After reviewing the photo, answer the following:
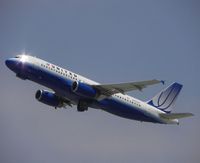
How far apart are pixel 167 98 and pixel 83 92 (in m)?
16.4

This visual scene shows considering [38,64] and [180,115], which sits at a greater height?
[38,64]

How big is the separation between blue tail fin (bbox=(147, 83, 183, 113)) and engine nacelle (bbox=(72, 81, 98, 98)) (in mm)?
11541

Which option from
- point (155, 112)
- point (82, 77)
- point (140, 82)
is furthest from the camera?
point (155, 112)

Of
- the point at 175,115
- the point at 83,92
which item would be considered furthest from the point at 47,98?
the point at 175,115

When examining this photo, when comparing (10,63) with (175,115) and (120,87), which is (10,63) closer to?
(120,87)

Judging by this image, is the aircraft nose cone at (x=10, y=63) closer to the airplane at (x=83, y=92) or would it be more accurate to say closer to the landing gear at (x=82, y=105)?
the airplane at (x=83, y=92)

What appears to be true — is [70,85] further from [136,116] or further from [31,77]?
[136,116]

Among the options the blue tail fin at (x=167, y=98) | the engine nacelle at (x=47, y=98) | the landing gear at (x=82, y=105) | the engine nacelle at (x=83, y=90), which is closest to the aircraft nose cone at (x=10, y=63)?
the engine nacelle at (x=83, y=90)

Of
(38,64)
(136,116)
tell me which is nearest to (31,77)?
(38,64)

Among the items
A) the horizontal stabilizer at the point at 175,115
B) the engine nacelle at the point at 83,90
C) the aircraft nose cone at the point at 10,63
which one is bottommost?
the horizontal stabilizer at the point at 175,115

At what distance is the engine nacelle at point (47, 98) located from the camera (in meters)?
67.1

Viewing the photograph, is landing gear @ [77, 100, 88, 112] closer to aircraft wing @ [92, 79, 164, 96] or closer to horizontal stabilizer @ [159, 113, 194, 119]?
aircraft wing @ [92, 79, 164, 96]

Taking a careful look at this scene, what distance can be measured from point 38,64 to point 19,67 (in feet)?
7.15

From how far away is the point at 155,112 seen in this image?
66562 mm
